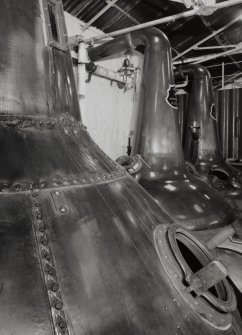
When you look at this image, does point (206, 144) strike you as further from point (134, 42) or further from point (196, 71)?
point (134, 42)

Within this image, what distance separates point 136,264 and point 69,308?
35 cm

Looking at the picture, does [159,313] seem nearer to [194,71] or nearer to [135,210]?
[135,210]

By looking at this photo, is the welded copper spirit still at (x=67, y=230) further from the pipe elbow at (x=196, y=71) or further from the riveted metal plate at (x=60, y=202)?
the pipe elbow at (x=196, y=71)

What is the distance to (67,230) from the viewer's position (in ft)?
3.85

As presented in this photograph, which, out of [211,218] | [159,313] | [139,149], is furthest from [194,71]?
[159,313]

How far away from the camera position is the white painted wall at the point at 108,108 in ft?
18.7

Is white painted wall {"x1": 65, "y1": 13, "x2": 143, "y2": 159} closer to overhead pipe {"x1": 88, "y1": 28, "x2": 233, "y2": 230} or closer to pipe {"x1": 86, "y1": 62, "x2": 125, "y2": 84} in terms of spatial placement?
pipe {"x1": 86, "y1": 62, "x2": 125, "y2": 84}

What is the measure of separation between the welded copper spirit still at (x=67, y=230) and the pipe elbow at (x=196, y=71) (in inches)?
204

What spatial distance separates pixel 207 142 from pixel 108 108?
2.20m

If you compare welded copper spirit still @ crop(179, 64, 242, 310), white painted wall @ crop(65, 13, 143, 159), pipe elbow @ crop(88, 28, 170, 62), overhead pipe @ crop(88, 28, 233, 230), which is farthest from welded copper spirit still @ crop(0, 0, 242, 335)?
welded copper spirit still @ crop(179, 64, 242, 310)

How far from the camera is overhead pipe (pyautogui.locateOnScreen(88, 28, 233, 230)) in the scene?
3826 millimetres

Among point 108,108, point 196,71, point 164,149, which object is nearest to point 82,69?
point 108,108

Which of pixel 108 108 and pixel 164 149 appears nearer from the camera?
pixel 164 149

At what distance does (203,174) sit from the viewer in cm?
590
